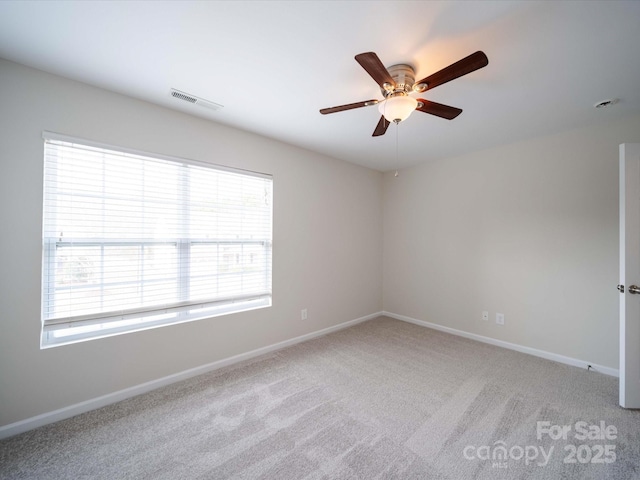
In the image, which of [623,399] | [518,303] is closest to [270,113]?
[518,303]

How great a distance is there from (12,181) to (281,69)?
6.45 feet

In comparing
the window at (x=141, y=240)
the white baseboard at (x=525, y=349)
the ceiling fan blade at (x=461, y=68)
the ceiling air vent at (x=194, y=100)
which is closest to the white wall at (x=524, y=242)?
the white baseboard at (x=525, y=349)

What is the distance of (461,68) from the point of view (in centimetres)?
137

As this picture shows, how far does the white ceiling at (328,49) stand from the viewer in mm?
1340

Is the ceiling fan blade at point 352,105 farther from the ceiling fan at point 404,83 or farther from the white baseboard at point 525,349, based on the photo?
the white baseboard at point 525,349

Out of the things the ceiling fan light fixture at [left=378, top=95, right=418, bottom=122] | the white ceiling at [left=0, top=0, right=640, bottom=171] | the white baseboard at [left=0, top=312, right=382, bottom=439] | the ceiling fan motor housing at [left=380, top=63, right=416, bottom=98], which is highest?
the white ceiling at [left=0, top=0, right=640, bottom=171]

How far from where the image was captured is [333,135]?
116 inches

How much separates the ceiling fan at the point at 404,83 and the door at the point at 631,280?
1.54 metres

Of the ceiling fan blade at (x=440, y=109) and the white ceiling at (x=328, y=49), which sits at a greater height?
the white ceiling at (x=328, y=49)

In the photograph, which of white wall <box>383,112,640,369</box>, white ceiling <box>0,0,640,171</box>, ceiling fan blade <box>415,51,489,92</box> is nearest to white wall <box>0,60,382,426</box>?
white ceiling <box>0,0,640,171</box>

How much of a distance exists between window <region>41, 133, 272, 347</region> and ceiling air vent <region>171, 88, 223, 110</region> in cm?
54

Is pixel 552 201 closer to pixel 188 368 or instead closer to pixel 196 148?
pixel 196 148

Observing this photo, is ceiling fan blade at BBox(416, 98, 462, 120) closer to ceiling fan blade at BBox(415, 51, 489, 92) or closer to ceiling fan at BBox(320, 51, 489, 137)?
ceiling fan at BBox(320, 51, 489, 137)

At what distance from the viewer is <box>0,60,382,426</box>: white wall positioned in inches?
69.1
